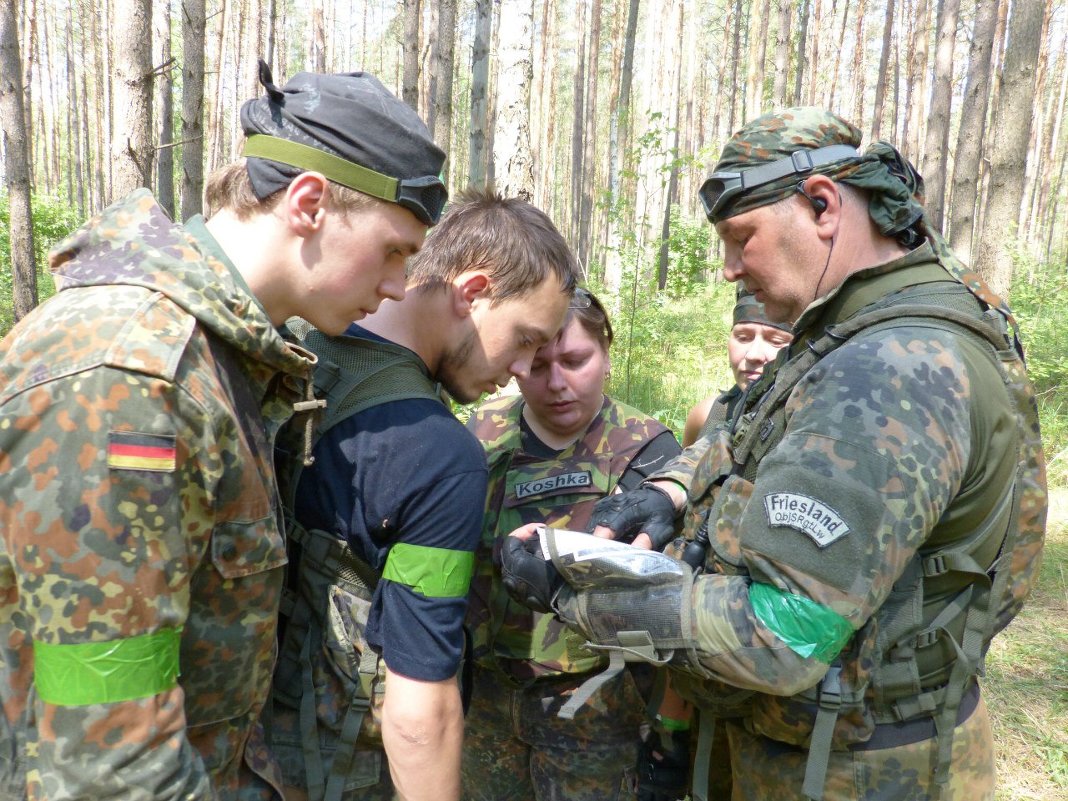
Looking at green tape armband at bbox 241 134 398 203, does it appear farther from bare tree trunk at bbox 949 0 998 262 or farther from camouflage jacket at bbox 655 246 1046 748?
bare tree trunk at bbox 949 0 998 262

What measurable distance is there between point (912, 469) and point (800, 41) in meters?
29.8

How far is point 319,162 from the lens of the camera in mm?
1347

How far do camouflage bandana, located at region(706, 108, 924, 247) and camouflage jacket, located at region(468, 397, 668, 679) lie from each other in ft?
2.58

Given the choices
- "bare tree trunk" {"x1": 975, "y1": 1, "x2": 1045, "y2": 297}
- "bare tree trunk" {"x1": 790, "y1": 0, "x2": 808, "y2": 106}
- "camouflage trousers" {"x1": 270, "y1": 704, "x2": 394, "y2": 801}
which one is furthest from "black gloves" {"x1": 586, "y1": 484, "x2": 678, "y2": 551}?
"bare tree trunk" {"x1": 790, "y1": 0, "x2": 808, "y2": 106}

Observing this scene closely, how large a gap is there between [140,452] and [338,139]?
0.66 metres

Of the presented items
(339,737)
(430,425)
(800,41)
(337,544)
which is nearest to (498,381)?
(430,425)

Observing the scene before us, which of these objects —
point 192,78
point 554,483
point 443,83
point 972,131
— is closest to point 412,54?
point 443,83

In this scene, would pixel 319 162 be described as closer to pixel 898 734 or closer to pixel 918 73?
pixel 898 734

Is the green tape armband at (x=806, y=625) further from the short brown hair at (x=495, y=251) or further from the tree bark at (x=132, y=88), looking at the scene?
the tree bark at (x=132, y=88)

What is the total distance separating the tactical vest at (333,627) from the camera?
1.57 metres

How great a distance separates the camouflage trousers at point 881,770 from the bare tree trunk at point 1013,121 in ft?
19.7

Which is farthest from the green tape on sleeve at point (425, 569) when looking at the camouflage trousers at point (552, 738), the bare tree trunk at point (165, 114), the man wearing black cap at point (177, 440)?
the bare tree trunk at point (165, 114)

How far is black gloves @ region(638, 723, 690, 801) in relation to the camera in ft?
7.30

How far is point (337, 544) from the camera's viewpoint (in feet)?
5.12
